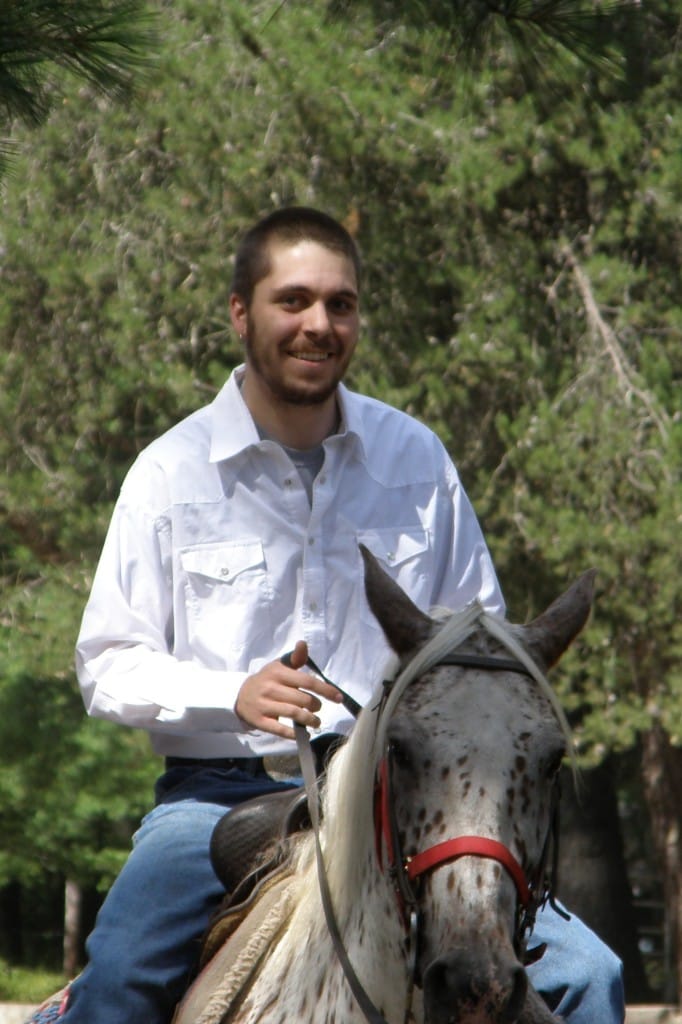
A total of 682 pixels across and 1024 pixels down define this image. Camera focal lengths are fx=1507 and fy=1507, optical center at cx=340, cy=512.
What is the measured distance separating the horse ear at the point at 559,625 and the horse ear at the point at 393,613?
192 mm

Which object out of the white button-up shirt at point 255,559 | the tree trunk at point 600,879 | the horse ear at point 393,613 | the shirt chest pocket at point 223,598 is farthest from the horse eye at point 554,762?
the tree trunk at point 600,879

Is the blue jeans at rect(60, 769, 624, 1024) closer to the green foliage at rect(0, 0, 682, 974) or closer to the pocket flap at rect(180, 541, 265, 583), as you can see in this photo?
the pocket flap at rect(180, 541, 265, 583)

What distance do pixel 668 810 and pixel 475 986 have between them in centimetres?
997

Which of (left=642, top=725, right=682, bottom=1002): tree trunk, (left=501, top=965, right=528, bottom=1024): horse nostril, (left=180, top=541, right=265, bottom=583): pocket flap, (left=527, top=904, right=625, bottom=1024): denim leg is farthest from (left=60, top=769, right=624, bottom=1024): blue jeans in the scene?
(left=642, top=725, right=682, bottom=1002): tree trunk

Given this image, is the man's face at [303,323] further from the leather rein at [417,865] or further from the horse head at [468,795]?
the leather rein at [417,865]

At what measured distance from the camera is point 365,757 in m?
2.69

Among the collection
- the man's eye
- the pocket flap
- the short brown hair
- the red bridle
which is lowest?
the red bridle

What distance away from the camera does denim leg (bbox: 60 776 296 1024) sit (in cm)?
317

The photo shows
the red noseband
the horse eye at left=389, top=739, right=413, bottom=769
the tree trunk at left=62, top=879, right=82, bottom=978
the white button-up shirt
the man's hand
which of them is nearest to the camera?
the red noseband

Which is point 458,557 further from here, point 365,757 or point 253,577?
point 365,757

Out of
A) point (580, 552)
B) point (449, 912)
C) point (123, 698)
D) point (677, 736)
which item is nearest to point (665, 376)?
point (580, 552)

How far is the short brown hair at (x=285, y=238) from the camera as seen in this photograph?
3.75 meters

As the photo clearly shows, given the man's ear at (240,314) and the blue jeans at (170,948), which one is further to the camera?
the man's ear at (240,314)

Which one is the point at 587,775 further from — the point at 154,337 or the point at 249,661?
the point at 249,661
